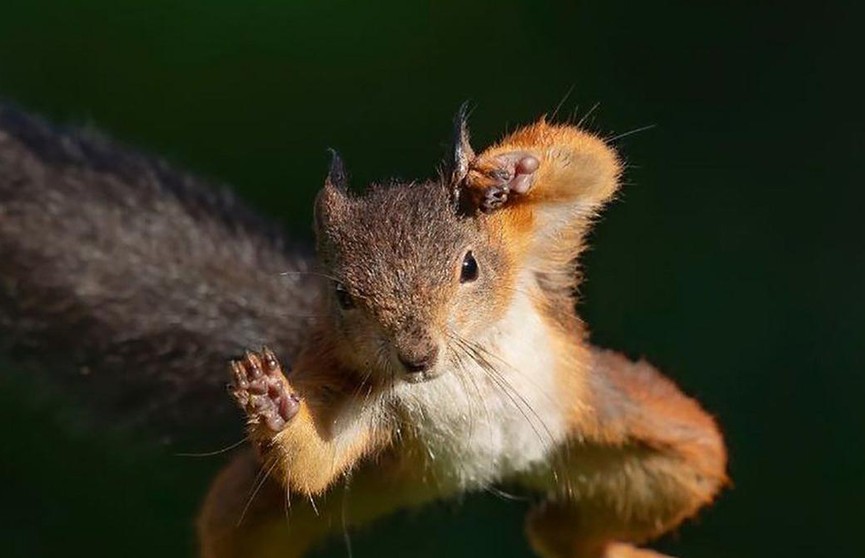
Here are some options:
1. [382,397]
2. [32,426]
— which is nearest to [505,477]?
[382,397]

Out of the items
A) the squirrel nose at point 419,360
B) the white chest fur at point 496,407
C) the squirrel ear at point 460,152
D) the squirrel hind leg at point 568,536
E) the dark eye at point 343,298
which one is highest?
the squirrel ear at point 460,152

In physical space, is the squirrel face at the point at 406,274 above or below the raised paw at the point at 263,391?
above

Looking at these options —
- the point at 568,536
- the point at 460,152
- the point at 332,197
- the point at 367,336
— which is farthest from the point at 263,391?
the point at 568,536

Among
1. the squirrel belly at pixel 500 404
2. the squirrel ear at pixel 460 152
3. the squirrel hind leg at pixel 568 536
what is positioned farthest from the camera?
the squirrel hind leg at pixel 568 536

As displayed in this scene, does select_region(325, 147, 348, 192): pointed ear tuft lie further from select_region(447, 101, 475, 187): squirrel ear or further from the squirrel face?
select_region(447, 101, 475, 187): squirrel ear

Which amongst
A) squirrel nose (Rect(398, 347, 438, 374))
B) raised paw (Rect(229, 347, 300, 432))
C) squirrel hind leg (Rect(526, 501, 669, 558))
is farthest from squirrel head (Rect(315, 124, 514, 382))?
squirrel hind leg (Rect(526, 501, 669, 558))

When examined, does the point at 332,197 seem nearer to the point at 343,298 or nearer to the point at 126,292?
the point at 343,298

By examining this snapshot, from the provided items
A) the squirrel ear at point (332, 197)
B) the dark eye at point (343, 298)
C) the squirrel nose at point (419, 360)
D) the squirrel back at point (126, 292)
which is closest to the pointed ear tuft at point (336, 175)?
the squirrel ear at point (332, 197)

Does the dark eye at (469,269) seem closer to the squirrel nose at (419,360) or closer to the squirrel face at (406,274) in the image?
the squirrel face at (406,274)
